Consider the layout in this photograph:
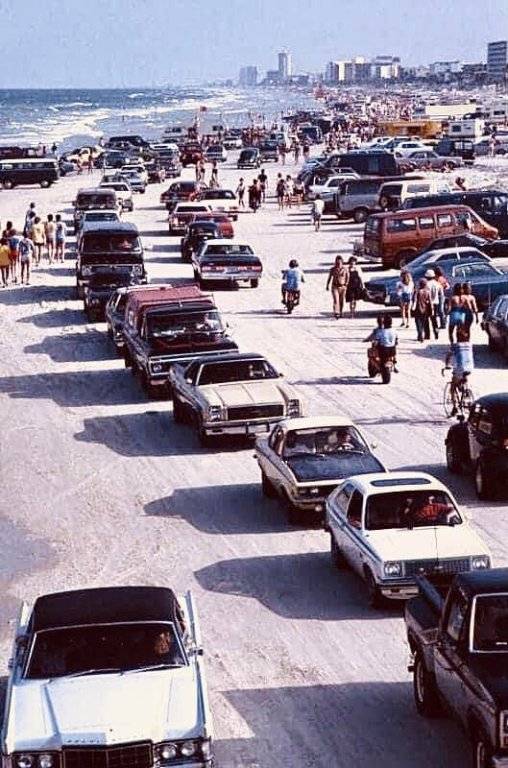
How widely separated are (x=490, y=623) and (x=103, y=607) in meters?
2.95

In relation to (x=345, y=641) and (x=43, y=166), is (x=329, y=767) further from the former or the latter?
(x=43, y=166)

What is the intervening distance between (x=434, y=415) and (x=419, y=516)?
9.15 meters

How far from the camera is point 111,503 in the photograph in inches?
822

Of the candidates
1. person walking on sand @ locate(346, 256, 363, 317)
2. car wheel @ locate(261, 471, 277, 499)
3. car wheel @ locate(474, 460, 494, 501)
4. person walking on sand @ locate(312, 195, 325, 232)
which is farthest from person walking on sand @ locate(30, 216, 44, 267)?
car wheel @ locate(474, 460, 494, 501)

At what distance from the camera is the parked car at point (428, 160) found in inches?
3174

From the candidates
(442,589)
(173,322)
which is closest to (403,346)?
(173,322)

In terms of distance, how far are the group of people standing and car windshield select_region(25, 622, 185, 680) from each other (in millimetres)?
31152

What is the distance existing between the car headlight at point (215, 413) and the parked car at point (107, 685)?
33.8ft

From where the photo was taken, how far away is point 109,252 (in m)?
37.8

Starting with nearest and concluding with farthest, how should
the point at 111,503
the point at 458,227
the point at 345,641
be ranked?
the point at 345,641 → the point at 111,503 → the point at 458,227

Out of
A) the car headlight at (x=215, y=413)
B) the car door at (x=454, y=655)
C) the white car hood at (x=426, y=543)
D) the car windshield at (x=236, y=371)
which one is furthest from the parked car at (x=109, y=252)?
the car door at (x=454, y=655)

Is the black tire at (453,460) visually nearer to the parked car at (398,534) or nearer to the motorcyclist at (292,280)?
the parked car at (398,534)

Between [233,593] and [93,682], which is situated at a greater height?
[93,682]

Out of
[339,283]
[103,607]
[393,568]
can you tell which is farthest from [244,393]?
[339,283]
